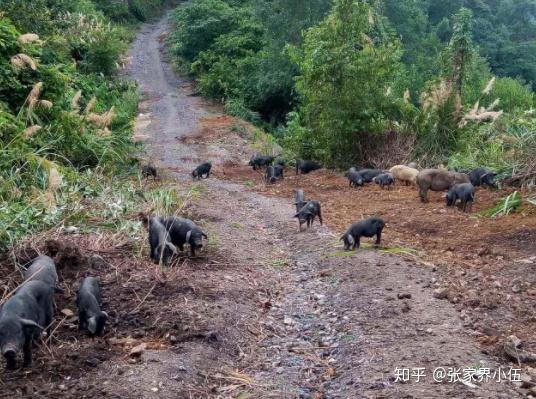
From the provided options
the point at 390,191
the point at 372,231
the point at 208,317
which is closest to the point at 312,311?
the point at 208,317

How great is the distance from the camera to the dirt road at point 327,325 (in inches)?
211

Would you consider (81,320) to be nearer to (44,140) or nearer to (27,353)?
(27,353)

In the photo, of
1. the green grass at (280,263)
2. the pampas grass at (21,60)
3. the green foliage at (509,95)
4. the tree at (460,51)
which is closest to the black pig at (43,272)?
the green grass at (280,263)

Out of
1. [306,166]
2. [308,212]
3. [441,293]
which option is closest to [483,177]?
[308,212]

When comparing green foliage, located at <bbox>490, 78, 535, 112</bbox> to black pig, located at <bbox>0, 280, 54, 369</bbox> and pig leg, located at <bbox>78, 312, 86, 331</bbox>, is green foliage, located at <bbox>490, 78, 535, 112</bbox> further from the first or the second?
black pig, located at <bbox>0, 280, 54, 369</bbox>

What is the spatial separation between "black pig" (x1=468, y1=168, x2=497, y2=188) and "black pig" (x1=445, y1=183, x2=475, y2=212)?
5.04ft

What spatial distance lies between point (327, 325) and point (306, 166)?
465 inches

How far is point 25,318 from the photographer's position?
579 centimetres

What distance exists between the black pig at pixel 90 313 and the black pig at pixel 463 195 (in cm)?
754

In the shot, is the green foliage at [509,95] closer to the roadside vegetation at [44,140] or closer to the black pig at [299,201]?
the roadside vegetation at [44,140]

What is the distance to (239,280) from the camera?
26.4 feet

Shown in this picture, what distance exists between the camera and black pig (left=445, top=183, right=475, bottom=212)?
11555 mm

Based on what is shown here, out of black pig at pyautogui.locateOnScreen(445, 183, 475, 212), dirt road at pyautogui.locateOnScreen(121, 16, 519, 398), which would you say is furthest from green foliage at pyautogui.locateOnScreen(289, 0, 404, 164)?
dirt road at pyautogui.locateOnScreen(121, 16, 519, 398)

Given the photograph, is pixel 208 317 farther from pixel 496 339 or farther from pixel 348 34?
pixel 348 34
